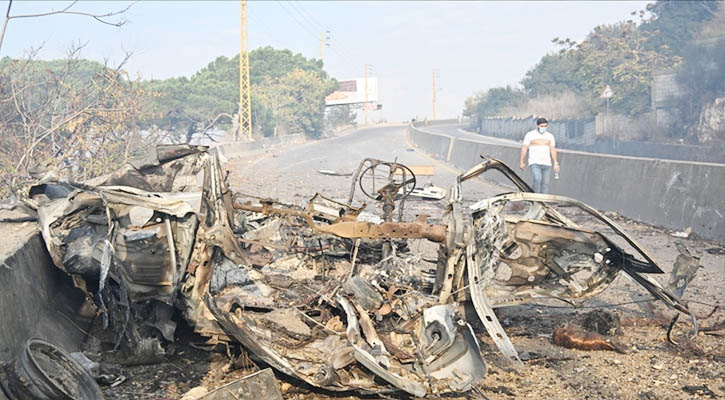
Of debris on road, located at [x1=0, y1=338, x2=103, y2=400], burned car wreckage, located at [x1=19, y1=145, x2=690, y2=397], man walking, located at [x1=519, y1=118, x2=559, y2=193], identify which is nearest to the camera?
debris on road, located at [x1=0, y1=338, x2=103, y2=400]

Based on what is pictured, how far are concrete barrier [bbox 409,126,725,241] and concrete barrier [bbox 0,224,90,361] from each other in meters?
8.47

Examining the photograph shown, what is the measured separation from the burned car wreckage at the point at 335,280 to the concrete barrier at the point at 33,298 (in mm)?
207

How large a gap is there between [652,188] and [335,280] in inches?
295

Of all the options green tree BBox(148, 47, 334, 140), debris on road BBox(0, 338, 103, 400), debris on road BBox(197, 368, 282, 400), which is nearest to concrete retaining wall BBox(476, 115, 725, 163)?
green tree BBox(148, 47, 334, 140)

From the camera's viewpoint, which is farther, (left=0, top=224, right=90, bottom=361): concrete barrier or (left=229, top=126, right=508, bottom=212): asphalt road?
Result: (left=229, top=126, right=508, bottom=212): asphalt road

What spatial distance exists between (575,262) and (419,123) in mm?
74794

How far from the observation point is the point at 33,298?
4734 millimetres

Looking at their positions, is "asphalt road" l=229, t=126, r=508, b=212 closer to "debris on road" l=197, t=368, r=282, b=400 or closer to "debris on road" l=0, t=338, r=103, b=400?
"debris on road" l=197, t=368, r=282, b=400

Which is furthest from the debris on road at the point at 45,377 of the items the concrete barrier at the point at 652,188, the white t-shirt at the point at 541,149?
the white t-shirt at the point at 541,149

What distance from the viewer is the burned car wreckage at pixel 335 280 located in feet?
14.4

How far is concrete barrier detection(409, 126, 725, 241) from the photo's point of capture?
374 inches

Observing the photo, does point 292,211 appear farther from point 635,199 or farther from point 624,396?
point 635,199

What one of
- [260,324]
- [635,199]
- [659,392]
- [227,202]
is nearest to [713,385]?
[659,392]

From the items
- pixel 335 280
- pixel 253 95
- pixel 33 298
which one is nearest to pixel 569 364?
pixel 335 280
